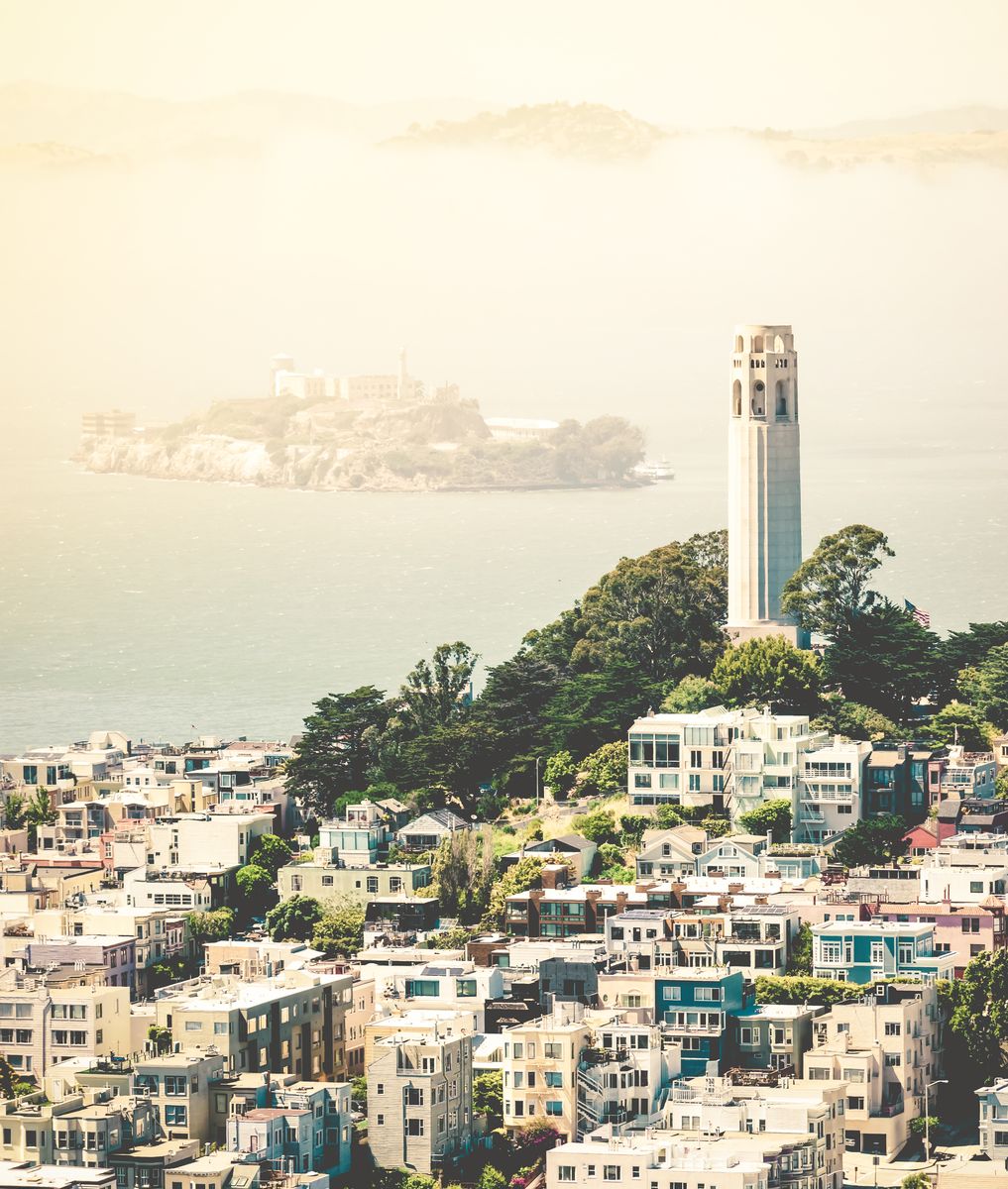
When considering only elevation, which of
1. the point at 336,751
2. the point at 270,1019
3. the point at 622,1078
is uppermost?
the point at 336,751

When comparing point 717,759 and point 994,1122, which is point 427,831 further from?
point 994,1122

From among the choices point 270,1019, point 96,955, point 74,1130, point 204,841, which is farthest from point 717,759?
point 74,1130

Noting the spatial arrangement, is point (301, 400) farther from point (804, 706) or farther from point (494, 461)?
point (804, 706)

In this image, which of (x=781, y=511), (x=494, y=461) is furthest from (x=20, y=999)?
(x=494, y=461)

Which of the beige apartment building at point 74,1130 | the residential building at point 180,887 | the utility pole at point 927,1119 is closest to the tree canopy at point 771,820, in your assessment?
the residential building at point 180,887

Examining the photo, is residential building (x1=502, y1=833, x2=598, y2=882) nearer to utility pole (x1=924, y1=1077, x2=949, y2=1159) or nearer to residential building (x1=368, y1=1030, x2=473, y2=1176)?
utility pole (x1=924, y1=1077, x2=949, y2=1159)

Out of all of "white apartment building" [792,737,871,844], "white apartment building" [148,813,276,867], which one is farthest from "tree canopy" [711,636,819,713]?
"white apartment building" [148,813,276,867]
